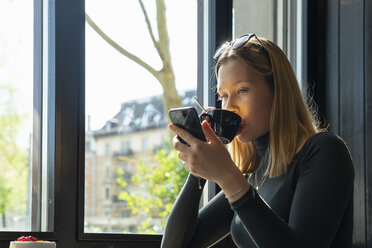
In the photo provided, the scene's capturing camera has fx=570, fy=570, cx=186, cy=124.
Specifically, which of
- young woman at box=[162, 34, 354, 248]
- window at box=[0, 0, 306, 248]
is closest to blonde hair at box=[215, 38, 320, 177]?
young woman at box=[162, 34, 354, 248]

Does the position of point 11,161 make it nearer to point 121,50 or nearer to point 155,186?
point 121,50

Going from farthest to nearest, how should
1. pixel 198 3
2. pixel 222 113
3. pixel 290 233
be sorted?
pixel 198 3, pixel 222 113, pixel 290 233

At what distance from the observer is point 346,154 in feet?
4.29

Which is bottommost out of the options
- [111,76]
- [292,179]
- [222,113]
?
[292,179]

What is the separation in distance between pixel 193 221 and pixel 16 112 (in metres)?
0.67

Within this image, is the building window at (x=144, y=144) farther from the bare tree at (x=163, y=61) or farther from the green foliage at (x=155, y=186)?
the bare tree at (x=163, y=61)

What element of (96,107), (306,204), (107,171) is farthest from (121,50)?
(306,204)

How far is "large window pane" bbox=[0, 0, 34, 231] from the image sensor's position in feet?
5.71

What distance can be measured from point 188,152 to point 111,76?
41.0 inches

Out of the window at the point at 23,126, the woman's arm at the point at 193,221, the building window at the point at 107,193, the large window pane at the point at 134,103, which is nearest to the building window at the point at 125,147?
the large window pane at the point at 134,103

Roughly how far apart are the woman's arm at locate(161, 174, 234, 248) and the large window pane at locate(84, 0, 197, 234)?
1.65 ft

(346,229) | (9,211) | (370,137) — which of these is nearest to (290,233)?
(346,229)

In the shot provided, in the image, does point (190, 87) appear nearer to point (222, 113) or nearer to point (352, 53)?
point (352, 53)

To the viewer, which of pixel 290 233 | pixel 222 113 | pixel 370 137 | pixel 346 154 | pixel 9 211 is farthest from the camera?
pixel 370 137
